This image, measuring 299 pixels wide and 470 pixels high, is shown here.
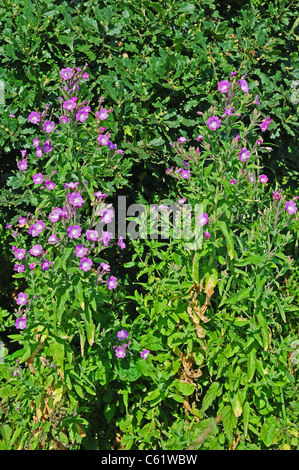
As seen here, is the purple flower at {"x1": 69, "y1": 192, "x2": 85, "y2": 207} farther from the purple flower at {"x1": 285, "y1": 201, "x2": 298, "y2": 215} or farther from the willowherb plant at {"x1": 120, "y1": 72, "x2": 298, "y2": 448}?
the purple flower at {"x1": 285, "y1": 201, "x2": 298, "y2": 215}

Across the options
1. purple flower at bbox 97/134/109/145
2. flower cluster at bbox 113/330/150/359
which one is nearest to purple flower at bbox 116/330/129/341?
flower cluster at bbox 113/330/150/359

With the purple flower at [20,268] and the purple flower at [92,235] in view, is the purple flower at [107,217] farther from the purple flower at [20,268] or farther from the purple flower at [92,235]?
the purple flower at [20,268]

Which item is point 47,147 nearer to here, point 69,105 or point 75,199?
point 69,105

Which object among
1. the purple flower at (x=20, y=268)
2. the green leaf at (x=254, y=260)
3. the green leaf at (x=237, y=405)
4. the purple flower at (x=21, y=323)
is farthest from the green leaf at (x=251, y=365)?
the purple flower at (x=20, y=268)

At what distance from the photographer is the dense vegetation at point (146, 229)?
2.74 m

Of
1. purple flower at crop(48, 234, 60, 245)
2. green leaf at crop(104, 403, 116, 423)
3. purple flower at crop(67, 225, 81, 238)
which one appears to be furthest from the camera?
green leaf at crop(104, 403, 116, 423)

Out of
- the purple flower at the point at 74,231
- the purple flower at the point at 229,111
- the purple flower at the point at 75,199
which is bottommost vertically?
the purple flower at the point at 74,231

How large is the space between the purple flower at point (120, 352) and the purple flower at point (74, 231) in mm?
637

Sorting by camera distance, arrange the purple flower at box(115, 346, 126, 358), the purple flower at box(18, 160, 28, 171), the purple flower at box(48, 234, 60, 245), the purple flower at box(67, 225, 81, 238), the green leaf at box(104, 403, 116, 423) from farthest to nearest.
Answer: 1. the purple flower at box(18, 160, 28, 171)
2. the green leaf at box(104, 403, 116, 423)
3. the purple flower at box(115, 346, 126, 358)
4. the purple flower at box(48, 234, 60, 245)
5. the purple flower at box(67, 225, 81, 238)

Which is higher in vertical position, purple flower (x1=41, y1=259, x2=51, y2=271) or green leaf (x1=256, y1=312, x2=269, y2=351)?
purple flower (x1=41, y1=259, x2=51, y2=271)

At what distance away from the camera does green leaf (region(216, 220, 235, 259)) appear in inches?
108

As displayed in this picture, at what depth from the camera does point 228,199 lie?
9.40 feet
